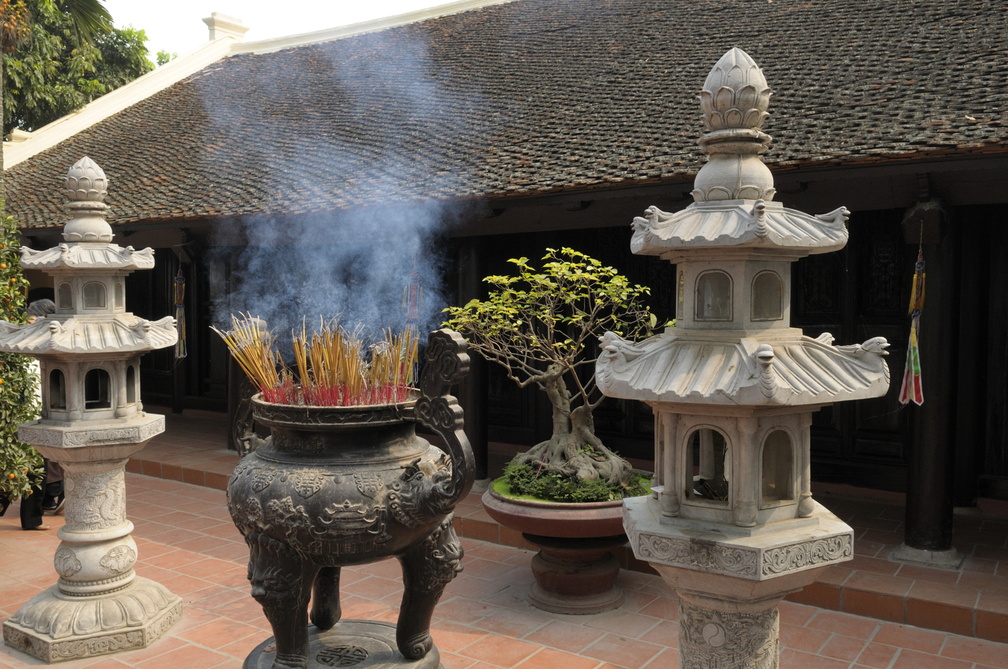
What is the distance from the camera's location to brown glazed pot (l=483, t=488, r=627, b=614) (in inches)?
210

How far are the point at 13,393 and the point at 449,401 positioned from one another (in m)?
4.76

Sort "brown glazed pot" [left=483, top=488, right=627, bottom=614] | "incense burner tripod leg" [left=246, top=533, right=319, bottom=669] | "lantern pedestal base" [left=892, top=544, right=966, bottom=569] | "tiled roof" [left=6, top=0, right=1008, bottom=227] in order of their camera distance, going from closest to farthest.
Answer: "incense burner tripod leg" [left=246, top=533, right=319, bottom=669]
"brown glazed pot" [left=483, top=488, right=627, bottom=614]
"lantern pedestal base" [left=892, top=544, right=966, bottom=569]
"tiled roof" [left=6, top=0, right=1008, bottom=227]

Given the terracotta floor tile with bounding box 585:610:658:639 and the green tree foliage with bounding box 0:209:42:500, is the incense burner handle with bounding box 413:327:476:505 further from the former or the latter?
the green tree foliage with bounding box 0:209:42:500

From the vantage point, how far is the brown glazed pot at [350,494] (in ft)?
10.7

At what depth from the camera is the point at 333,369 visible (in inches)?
144

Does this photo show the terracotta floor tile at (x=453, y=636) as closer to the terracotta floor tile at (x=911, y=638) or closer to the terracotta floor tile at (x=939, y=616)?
the terracotta floor tile at (x=911, y=638)

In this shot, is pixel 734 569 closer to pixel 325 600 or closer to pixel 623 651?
pixel 325 600

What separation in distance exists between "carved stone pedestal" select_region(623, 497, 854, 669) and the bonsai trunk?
2588mm

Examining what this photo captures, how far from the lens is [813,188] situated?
638 cm

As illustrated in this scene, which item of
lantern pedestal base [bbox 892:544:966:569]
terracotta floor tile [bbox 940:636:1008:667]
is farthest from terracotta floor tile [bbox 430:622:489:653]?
lantern pedestal base [bbox 892:544:966:569]

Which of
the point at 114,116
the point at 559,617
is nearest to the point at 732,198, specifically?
the point at 559,617

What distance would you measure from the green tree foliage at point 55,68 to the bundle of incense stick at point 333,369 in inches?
650

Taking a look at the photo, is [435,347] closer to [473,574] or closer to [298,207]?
[473,574]

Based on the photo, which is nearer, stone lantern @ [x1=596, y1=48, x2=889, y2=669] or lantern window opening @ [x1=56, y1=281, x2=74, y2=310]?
stone lantern @ [x1=596, y1=48, x2=889, y2=669]
